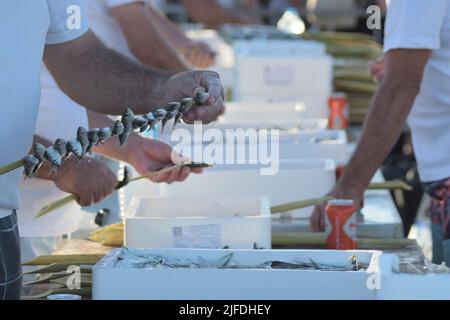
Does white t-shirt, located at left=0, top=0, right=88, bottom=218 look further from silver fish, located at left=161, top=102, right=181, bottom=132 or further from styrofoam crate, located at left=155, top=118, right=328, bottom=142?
styrofoam crate, located at left=155, top=118, right=328, bottom=142

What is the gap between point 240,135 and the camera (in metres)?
3.56

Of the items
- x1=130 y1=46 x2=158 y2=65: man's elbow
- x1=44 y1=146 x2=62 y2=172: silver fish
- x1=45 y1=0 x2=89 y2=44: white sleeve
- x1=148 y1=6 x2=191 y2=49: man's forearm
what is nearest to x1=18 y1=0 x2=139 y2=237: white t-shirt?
x1=130 y1=46 x2=158 y2=65: man's elbow

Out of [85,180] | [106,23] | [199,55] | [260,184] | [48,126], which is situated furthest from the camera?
[199,55]

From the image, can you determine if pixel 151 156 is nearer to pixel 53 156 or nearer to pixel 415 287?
pixel 53 156

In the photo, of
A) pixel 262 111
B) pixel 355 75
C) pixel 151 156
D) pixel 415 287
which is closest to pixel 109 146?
pixel 151 156

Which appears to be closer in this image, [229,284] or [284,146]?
[229,284]

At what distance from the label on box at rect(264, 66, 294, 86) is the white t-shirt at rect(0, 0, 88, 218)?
10.3 ft

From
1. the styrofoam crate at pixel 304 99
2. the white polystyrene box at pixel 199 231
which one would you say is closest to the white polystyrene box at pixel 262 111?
the styrofoam crate at pixel 304 99

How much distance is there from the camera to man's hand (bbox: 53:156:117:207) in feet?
8.84

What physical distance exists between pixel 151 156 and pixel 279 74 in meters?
2.47

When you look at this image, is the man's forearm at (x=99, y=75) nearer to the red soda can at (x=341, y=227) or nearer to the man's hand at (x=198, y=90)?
the man's hand at (x=198, y=90)

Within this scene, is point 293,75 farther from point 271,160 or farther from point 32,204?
point 32,204

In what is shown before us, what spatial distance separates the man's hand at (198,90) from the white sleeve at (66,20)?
0.26 metres

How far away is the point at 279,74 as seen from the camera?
17.3 ft
